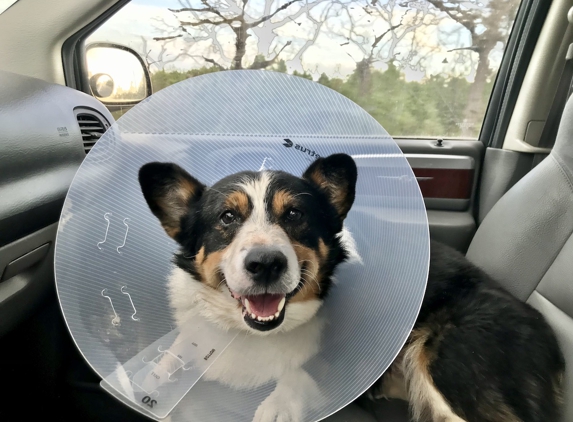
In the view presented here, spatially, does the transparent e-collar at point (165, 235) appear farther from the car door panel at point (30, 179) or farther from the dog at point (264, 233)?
the car door panel at point (30, 179)

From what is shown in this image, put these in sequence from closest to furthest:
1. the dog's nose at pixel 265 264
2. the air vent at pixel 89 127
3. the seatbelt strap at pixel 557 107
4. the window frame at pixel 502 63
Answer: the dog's nose at pixel 265 264 < the air vent at pixel 89 127 < the window frame at pixel 502 63 < the seatbelt strap at pixel 557 107

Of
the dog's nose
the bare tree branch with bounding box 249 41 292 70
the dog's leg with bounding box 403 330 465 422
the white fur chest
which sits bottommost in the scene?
the dog's leg with bounding box 403 330 465 422

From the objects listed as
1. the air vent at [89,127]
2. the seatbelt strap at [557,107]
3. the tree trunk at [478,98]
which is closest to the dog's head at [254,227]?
the air vent at [89,127]

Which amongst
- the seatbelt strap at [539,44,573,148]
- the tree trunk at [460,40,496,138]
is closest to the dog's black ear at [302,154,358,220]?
the seatbelt strap at [539,44,573,148]

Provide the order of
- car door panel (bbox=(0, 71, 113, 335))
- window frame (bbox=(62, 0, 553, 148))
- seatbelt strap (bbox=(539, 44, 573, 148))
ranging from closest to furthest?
1. car door panel (bbox=(0, 71, 113, 335))
2. window frame (bbox=(62, 0, 553, 148))
3. seatbelt strap (bbox=(539, 44, 573, 148))

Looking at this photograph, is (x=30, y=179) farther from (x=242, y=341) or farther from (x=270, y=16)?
(x=270, y=16)

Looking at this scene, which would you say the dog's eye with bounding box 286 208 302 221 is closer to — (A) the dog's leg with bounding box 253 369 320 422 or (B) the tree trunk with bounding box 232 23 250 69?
(A) the dog's leg with bounding box 253 369 320 422

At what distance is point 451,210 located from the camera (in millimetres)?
2787

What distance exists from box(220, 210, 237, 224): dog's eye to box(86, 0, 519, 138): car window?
111 cm

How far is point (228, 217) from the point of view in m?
→ 1.40

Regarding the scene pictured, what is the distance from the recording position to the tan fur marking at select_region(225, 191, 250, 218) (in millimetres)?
1392

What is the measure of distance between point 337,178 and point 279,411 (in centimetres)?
73

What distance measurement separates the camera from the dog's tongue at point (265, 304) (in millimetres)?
1380

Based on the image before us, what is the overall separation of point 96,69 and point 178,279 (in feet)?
4.64
